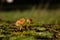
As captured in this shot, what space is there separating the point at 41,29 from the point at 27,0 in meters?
2.91

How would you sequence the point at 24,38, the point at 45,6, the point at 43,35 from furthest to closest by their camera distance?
the point at 45,6, the point at 43,35, the point at 24,38

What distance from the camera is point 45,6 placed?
15.9 ft

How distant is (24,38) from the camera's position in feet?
7.05

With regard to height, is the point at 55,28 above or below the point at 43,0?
below

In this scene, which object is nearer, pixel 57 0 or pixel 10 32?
pixel 10 32

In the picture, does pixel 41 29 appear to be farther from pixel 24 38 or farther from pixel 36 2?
pixel 36 2

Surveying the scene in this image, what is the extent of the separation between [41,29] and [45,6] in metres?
2.32

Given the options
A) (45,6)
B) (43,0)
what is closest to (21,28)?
(45,6)

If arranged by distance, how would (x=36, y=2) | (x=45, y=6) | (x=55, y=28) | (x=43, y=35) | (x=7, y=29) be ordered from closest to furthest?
1. (x=43, y=35)
2. (x=7, y=29)
3. (x=55, y=28)
4. (x=45, y=6)
5. (x=36, y=2)

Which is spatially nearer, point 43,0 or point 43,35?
point 43,35

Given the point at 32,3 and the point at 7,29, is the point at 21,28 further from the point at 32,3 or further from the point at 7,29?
the point at 32,3

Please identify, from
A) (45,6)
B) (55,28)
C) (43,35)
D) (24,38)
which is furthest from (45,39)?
(45,6)

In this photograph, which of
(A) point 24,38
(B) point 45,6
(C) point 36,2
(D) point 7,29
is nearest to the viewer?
(A) point 24,38

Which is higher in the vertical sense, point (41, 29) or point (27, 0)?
point (27, 0)
